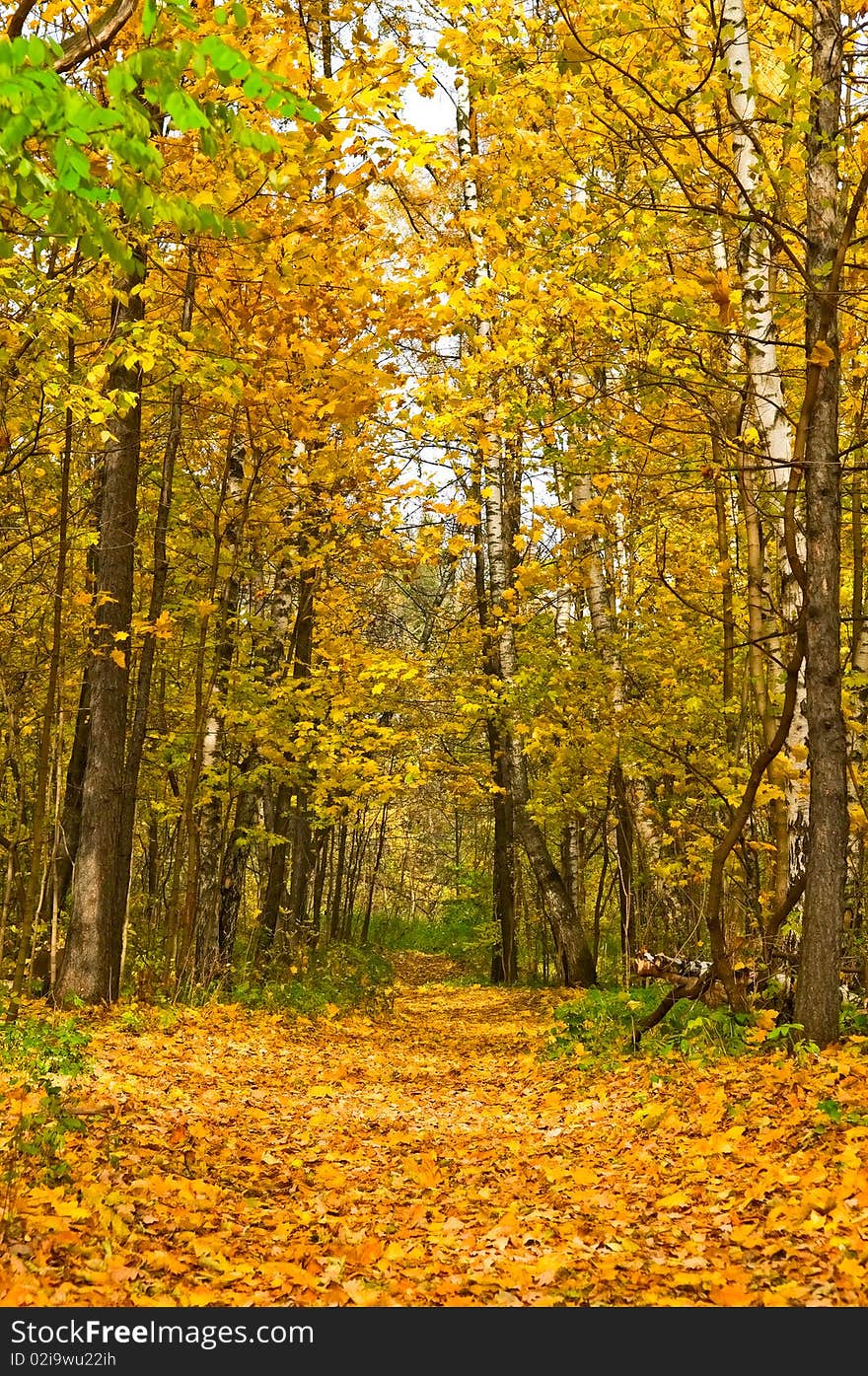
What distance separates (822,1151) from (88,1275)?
10.7 feet

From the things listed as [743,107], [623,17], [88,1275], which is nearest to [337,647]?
[743,107]

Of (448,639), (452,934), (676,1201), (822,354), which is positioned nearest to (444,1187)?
(676,1201)

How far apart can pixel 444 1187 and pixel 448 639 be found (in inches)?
465

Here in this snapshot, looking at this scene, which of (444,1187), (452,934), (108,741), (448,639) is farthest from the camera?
(452,934)

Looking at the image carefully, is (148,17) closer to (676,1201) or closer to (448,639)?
(676,1201)

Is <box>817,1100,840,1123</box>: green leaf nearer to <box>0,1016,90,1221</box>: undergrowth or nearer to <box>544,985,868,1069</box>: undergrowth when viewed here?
<box>544,985,868,1069</box>: undergrowth

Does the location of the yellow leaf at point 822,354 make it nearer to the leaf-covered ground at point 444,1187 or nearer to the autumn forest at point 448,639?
the autumn forest at point 448,639

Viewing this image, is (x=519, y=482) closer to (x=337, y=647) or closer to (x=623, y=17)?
(x=337, y=647)

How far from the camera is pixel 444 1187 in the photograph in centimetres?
540

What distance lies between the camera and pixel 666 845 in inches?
501

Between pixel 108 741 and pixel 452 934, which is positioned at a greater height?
pixel 108 741

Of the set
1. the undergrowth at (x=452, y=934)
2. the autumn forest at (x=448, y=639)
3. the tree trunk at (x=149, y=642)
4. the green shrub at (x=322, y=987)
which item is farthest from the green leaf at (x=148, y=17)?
the undergrowth at (x=452, y=934)

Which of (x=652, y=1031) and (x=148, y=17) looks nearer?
(x=148, y=17)

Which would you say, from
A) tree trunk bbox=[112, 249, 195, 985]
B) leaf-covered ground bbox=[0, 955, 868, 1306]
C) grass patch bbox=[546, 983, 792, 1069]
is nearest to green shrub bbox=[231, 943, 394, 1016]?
tree trunk bbox=[112, 249, 195, 985]
